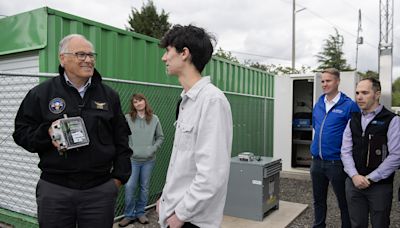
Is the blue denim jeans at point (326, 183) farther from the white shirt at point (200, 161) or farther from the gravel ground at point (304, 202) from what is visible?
the white shirt at point (200, 161)

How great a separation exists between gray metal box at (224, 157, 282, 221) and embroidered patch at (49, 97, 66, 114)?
10.0 ft

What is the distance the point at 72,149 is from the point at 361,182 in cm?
261

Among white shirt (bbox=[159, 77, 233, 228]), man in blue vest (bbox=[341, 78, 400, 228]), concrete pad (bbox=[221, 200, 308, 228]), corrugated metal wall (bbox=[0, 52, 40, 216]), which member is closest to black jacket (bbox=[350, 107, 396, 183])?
man in blue vest (bbox=[341, 78, 400, 228])

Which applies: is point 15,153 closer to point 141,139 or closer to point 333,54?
point 141,139

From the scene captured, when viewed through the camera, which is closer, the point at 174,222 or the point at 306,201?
the point at 174,222

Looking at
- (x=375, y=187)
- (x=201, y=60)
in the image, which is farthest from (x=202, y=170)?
(x=375, y=187)

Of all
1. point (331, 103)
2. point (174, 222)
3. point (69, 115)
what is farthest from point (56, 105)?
point (331, 103)

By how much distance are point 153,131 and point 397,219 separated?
3.92 m

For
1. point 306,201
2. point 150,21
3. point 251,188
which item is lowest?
point 306,201

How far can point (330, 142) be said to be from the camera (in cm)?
392

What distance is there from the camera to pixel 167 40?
184 centimetres

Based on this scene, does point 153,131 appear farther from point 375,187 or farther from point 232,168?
point 375,187

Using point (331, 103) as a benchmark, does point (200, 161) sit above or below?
below

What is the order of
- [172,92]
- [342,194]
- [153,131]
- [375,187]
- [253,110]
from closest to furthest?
1. [375,187]
2. [342,194]
3. [153,131]
4. [172,92]
5. [253,110]
